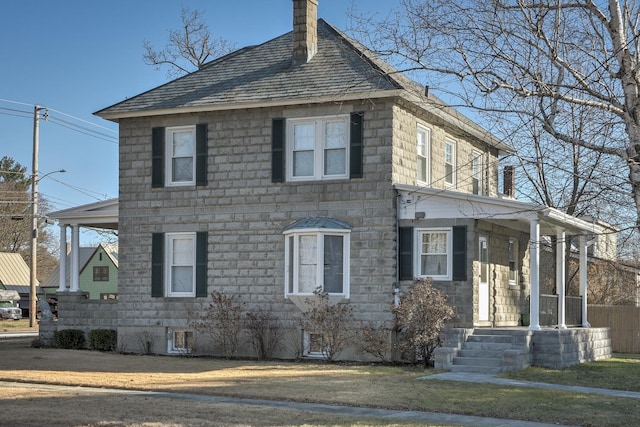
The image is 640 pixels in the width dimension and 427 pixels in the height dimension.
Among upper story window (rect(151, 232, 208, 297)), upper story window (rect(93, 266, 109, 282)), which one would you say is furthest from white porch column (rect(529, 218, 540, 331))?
upper story window (rect(93, 266, 109, 282))

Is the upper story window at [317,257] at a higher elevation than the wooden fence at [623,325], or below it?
higher

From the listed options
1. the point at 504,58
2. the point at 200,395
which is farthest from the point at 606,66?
the point at 200,395

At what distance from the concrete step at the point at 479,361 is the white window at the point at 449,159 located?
21.9 ft

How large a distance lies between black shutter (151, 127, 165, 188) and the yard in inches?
189

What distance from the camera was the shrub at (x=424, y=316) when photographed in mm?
20562

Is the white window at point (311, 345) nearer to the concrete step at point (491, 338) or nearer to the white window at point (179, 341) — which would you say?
the white window at point (179, 341)

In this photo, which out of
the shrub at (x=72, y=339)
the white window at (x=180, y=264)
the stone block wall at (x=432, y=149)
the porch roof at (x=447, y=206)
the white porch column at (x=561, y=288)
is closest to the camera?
the porch roof at (x=447, y=206)

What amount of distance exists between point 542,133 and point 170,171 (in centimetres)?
1373

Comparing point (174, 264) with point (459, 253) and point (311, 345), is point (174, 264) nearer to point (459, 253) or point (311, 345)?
point (311, 345)

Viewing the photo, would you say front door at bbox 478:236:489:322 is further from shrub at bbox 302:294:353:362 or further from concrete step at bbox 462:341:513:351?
shrub at bbox 302:294:353:362

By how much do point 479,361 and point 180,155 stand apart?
986 centimetres

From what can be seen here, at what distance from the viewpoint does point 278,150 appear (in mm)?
23031

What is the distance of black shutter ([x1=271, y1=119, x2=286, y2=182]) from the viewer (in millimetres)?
23000

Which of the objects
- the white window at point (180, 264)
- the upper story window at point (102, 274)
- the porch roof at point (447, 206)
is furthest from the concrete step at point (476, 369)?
the upper story window at point (102, 274)
